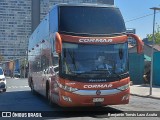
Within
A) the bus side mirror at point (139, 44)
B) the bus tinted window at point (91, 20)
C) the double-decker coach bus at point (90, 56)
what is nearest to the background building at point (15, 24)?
the bus tinted window at point (91, 20)

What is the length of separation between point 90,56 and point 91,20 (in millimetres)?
1357

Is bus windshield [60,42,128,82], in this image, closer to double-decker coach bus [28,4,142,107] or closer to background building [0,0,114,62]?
double-decker coach bus [28,4,142,107]

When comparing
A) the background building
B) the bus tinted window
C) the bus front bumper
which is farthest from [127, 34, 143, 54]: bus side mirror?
the background building

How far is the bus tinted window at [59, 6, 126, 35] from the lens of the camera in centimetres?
1369

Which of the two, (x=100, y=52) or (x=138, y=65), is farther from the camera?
(x=138, y=65)

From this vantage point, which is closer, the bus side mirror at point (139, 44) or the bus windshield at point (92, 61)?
the bus windshield at point (92, 61)

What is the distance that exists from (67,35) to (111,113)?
3148mm

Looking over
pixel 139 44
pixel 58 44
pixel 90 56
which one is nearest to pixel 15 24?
pixel 139 44

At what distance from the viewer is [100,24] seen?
13.9 metres

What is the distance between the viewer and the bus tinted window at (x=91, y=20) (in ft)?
44.9

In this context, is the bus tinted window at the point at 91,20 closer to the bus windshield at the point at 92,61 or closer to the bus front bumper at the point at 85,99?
the bus windshield at the point at 92,61

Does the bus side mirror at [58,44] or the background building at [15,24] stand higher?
the bus side mirror at [58,44]

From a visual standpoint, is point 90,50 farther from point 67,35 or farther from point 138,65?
point 138,65

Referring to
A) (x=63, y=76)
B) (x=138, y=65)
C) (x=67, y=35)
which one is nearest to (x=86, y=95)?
(x=63, y=76)
